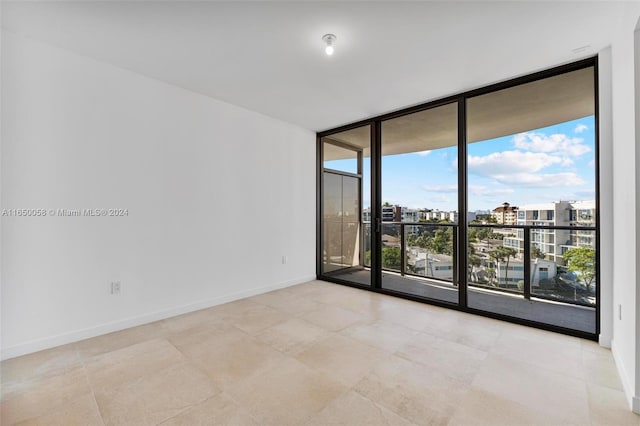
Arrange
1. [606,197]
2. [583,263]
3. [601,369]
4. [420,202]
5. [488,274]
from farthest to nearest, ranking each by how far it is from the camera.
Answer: [420,202] < [488,274] < [583,263] < [606,197] < [601,369]

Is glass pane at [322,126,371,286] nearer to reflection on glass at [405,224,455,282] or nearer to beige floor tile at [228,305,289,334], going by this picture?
reflection on glass at [405,224,455,282]

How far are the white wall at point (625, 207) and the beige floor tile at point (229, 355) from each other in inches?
94.6

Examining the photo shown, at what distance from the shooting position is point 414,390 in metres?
1.89

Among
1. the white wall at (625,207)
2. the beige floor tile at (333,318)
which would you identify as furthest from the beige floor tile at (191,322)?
the white wall at (625,207)

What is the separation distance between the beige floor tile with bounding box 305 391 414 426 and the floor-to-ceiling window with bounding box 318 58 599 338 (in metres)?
2.18

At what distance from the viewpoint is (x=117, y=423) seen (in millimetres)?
1608

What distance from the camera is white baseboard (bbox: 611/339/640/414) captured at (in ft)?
5.57

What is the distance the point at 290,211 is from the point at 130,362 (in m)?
2.86

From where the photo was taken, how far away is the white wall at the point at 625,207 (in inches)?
70.7

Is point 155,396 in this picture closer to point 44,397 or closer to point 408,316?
point 44,397

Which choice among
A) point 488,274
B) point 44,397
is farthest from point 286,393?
point 488,274

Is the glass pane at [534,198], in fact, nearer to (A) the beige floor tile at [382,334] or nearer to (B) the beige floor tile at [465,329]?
(B) the beige floor tile at [465,329]

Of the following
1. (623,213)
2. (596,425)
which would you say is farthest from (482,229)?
(596,425)

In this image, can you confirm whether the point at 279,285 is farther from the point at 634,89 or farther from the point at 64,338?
the point at 634,89
